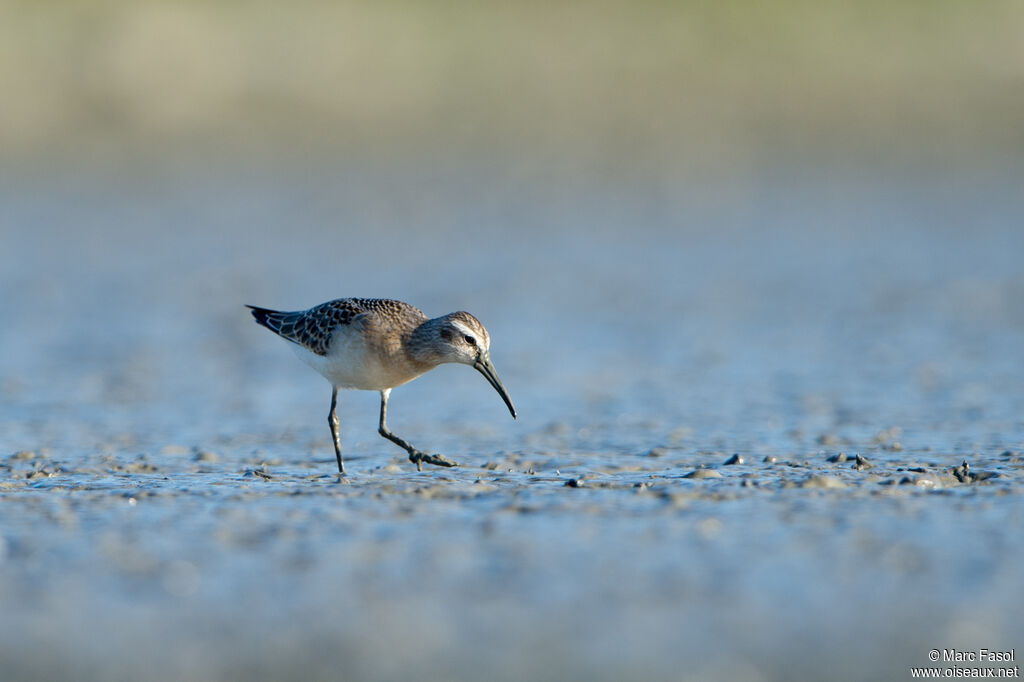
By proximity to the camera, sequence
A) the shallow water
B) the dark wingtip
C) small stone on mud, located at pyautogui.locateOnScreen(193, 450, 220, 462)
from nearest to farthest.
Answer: the shallow water < small stone on mud, located at pyautogui.locateOnScreen(193, 450, 220, 462) < the dark wingtip

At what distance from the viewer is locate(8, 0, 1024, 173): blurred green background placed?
2342cm

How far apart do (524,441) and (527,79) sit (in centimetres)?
1735

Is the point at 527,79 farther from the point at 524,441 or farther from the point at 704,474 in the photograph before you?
the point at 704,474

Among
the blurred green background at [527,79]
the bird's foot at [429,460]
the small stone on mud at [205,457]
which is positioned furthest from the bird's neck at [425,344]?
the blurred green background at [527,79]

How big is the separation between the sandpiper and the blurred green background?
14.1 m

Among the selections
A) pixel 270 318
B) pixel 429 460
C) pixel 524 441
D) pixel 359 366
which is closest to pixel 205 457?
pixel 359 366

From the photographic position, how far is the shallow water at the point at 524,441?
4926 mm

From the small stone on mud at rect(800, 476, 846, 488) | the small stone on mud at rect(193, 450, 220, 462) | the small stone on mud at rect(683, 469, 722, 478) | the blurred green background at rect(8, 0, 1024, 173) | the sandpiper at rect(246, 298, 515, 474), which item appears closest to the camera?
the small stone on mud at rect(800, 476, 846, 488)

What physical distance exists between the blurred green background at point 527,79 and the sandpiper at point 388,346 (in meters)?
14.1

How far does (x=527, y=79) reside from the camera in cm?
2559

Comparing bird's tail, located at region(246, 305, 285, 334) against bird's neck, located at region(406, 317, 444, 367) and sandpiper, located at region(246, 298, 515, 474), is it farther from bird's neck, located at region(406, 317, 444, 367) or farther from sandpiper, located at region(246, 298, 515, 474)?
bird's neck, located at region(406, 317, 444, 367)

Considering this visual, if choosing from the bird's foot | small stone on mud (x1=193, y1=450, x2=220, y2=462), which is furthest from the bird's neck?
Answer: small stone on mud (x1=193, y1=450, x2=220, y2=462)

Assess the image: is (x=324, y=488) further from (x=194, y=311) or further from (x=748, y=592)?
(x=194, y=311)

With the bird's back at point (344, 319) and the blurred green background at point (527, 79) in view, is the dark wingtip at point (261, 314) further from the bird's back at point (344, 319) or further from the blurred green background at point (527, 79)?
the blurred green background at point (527, 79)
